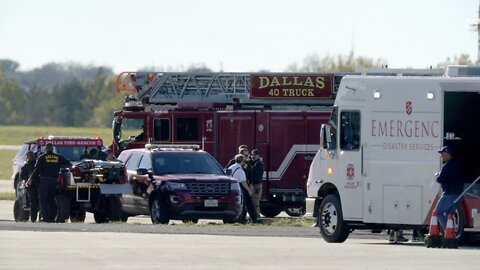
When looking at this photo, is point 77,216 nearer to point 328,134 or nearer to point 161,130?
point 161,130

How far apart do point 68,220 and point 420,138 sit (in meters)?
11.0

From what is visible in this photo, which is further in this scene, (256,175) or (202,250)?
(256,175)

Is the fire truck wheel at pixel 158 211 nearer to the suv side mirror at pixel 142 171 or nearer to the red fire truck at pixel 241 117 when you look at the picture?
the suv side mirror at pixel 142 171

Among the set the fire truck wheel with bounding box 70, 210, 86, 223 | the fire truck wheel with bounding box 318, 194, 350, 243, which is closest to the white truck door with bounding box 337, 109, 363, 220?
the fire truck wheel with bounding box 318, 194, 350, 243

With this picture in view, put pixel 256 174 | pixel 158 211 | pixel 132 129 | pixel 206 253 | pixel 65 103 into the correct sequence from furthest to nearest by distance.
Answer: pixel 65 103
pixel 132 129
pixel 256 174
pixel 158 211
pixel 206 253

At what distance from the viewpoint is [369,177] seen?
2545 cm

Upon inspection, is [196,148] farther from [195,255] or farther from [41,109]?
[41,109]

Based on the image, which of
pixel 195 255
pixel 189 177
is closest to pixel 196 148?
pixel 189 177

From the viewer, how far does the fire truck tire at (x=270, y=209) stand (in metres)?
37.7

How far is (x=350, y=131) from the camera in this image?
2562 cm

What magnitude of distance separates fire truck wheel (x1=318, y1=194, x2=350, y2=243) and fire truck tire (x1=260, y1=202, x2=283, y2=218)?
11.4m

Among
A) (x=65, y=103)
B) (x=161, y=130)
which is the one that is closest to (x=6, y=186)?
(x=161, y=130)

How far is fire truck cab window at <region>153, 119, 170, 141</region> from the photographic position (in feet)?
127

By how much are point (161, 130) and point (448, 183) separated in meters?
15.3
